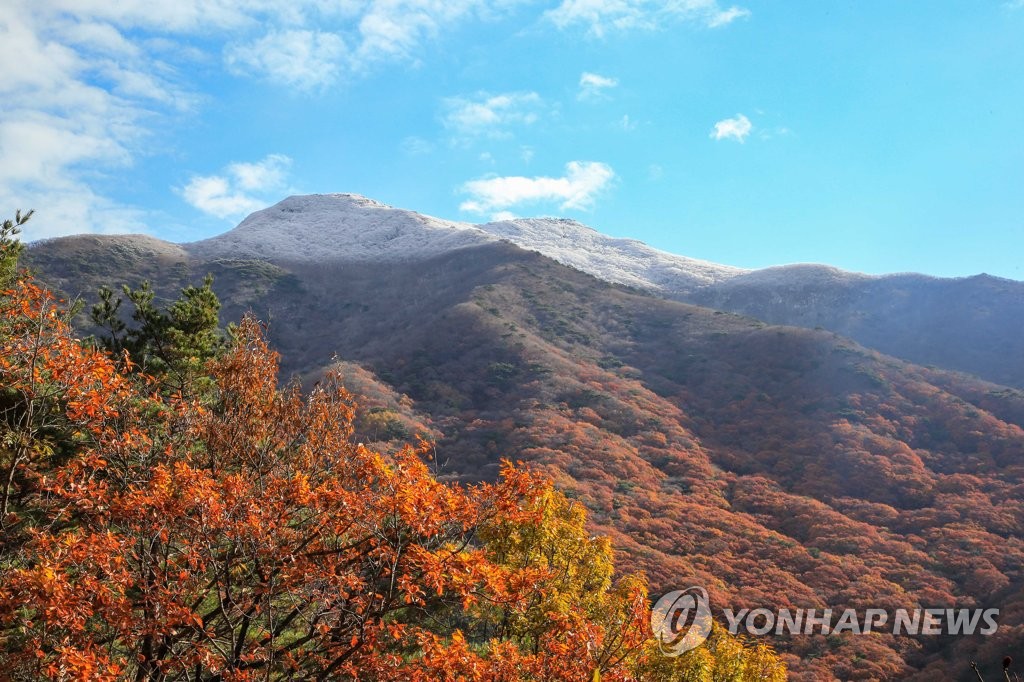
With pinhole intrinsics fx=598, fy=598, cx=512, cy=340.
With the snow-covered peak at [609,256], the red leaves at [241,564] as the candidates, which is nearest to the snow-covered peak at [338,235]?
the snow-covered peak at [609,256]

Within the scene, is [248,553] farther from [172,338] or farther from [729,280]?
[729,280]

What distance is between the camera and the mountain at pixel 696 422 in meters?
27.0

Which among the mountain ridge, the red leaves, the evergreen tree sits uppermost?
the mountain ridge

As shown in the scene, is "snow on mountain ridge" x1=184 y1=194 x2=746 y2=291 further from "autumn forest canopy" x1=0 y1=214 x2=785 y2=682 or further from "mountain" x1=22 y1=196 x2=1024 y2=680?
"autumn forest canopy" x1=0 y1=214 x2=785 y2=682

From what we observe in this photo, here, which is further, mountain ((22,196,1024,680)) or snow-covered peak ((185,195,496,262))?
snow-covered peak ((185,195,496,262))

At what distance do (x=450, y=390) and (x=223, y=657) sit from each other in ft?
147

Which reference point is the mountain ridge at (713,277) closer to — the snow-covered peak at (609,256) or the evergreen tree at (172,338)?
the snow-covered peak at (609,256)

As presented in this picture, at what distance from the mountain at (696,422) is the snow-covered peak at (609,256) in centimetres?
2834

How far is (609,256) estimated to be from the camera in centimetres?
13150

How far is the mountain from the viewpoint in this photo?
27000 millimetres

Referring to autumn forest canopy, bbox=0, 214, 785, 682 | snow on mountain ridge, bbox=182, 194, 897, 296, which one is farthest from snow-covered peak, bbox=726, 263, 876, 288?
autumn forest canopy, bbox=0, 214, 785, 682

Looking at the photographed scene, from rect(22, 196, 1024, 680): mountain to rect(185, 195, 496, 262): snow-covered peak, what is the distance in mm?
9302

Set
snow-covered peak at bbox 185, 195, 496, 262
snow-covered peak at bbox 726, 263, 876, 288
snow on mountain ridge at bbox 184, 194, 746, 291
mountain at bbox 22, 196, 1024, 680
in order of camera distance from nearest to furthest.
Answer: mountain at bbox 22, 196, 1024, 680, snow-covered peak at bbox 726, 263, 876, 288, snow-covered peak at bbox 185, 195, 496, 262, snow on mountain ridge at bbox 184, 194, 746, 291

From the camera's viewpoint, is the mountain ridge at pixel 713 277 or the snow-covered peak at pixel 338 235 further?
the snow-covered peak at pixel 338 235
